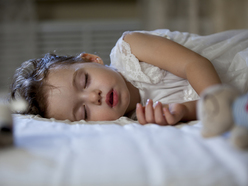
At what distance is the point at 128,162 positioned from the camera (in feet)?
1.12

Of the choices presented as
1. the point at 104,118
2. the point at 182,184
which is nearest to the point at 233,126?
the point at 182,184

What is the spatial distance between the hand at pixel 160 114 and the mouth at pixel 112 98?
0.17 meters

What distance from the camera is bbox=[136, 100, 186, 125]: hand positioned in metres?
0.66

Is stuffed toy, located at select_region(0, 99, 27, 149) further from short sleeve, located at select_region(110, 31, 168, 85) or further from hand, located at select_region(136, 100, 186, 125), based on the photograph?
short sleeve, located at select_region(110, 31, 168, 85)

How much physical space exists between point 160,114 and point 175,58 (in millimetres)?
294

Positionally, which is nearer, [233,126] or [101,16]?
[233,126]

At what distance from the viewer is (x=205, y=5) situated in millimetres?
3305

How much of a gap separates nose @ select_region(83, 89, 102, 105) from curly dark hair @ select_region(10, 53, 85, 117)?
6.0 inches

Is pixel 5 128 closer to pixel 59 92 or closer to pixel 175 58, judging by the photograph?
pixel 59 92

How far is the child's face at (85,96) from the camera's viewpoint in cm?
85

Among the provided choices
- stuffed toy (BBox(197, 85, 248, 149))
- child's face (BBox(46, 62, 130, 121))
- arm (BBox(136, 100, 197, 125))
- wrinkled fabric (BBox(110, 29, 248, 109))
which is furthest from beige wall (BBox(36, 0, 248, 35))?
stuffed toy (BBox(197, 85, 248, 149))

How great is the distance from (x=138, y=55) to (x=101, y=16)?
2679mm

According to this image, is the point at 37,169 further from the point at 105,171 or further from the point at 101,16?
the point at 101,16

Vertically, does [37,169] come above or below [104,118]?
above
